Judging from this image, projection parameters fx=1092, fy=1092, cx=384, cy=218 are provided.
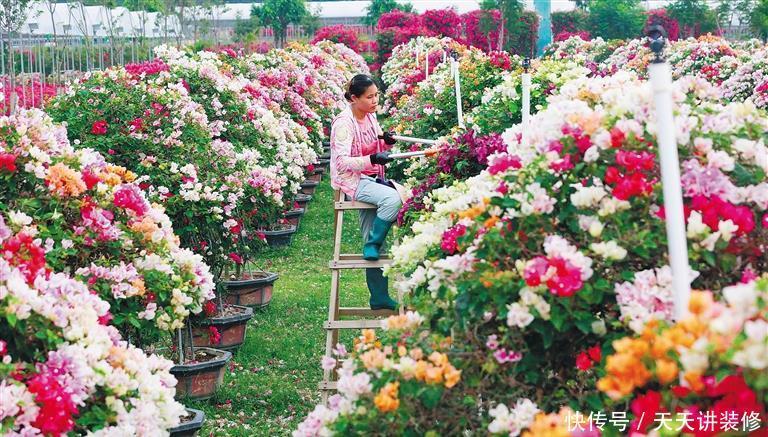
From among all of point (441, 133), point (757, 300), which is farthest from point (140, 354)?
point (441, 133)

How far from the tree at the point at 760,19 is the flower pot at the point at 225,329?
27.7 m

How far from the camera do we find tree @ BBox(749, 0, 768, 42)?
31984mm

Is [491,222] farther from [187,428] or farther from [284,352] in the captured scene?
[284,352]

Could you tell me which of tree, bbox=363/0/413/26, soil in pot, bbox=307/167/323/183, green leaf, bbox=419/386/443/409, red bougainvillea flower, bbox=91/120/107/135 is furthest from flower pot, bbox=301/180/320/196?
tree, bbox=363/0/413/26

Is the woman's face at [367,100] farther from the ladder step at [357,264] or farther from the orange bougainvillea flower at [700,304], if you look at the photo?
the orange bougainvillea flower at [700,304]

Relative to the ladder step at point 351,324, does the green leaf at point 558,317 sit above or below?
above

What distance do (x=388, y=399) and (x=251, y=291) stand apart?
5.68 meters

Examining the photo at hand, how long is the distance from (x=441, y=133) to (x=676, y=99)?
19.9 ft

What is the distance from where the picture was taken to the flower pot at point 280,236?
36.1 feet

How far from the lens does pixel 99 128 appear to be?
6.91 m

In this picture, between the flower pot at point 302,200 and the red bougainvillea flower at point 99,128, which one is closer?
the red bougainvillea flower at point 99,128

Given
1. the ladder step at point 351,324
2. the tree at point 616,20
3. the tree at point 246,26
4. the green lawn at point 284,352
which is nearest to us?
the ladder step at point 351,324

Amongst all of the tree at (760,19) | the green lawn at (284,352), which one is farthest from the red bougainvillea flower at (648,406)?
the tree at (760,19)

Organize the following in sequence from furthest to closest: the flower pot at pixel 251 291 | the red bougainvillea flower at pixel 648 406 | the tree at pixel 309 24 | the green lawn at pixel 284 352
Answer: the tree at pixel 309 24, the flower pot at pixel 251 291, the green lawn at pixel 284 352, the red bougainvillea flower at pixel 648 406
